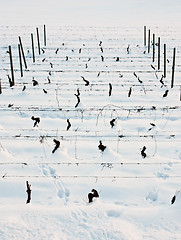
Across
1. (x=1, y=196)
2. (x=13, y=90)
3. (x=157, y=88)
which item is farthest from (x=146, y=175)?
(x=13, y=90)

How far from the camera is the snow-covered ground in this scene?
3.62m

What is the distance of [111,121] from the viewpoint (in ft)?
20.1

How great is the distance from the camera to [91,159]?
5.13 m

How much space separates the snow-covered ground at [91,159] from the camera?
11.9ft

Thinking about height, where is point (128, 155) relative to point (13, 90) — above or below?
below

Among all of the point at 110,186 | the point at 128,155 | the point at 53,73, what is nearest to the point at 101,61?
the point at 53,73

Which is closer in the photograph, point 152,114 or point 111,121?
point 111,121

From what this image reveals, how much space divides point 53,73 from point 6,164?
6.12m

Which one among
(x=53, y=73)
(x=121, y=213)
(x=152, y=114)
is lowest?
(x=121, y=213)

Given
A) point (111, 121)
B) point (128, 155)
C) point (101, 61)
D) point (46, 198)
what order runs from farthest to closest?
point (101, 61), point (111, 121), point (128, 155), point (46, 198)

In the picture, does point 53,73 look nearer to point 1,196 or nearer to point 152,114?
point 152,114

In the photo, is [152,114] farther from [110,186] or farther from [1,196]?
[1,196]

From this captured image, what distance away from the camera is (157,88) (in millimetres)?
9000

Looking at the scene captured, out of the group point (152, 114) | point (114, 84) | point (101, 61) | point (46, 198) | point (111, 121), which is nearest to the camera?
point (46, 198)
